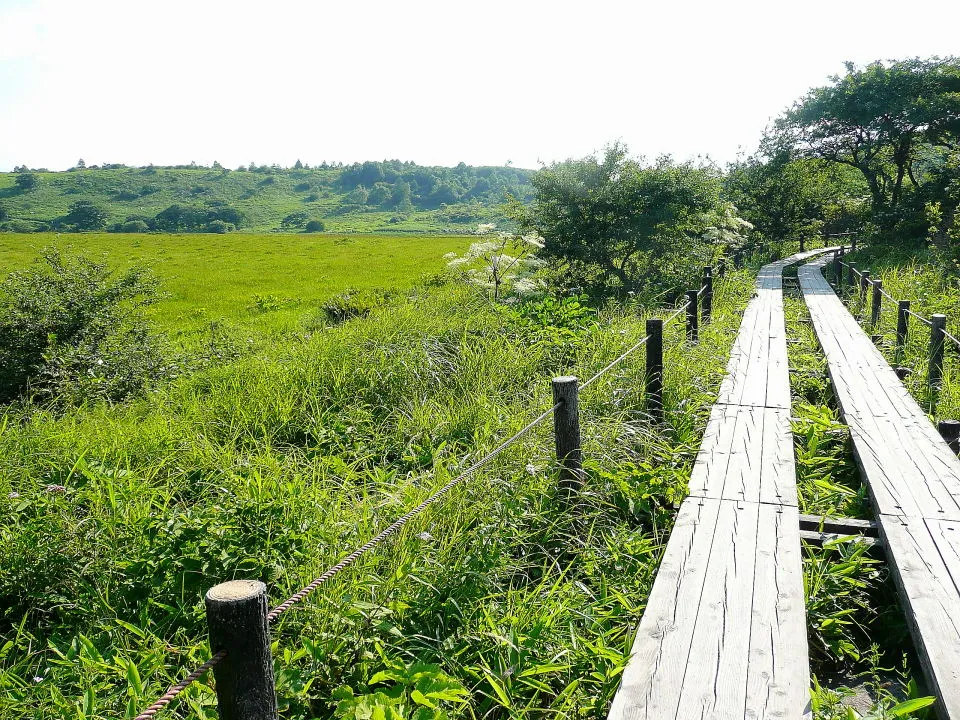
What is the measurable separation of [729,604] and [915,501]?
1860 millimetres

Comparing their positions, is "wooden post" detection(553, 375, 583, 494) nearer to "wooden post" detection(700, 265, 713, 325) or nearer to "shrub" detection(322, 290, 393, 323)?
"wooden post" detection(700, 265, 713, 325)

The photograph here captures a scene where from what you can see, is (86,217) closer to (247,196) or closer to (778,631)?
(247,196)

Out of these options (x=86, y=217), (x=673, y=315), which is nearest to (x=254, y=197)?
(x=86, y=217)

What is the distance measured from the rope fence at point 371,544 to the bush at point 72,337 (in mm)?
5575

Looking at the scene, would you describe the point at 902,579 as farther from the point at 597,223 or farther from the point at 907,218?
the point at 907,218

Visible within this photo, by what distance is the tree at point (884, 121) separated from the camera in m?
26.3

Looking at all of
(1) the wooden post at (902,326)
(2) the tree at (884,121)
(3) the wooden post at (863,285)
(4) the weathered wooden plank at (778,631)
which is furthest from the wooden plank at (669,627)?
(2) the tree at (884,121)

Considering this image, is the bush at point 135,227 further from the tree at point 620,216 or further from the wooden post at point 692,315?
the wooden post at point 692,315

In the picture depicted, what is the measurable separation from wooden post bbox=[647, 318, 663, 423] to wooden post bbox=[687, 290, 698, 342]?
127 inches

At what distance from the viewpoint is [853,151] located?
1169 inches

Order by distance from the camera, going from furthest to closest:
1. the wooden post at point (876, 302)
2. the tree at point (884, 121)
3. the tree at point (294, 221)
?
the tree at point (294, 221) < the tree at point (884, 121) < the wooden post at point (876, 302)

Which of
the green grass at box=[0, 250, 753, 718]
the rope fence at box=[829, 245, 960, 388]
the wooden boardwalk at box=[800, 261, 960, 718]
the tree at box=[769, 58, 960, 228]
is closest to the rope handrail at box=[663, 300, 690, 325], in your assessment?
the green grass at box=[0, 250, 753, 718]

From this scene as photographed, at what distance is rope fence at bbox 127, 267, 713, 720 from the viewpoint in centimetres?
141

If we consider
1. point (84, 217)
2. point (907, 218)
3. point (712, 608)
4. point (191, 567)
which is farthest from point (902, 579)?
point (84, 217)
